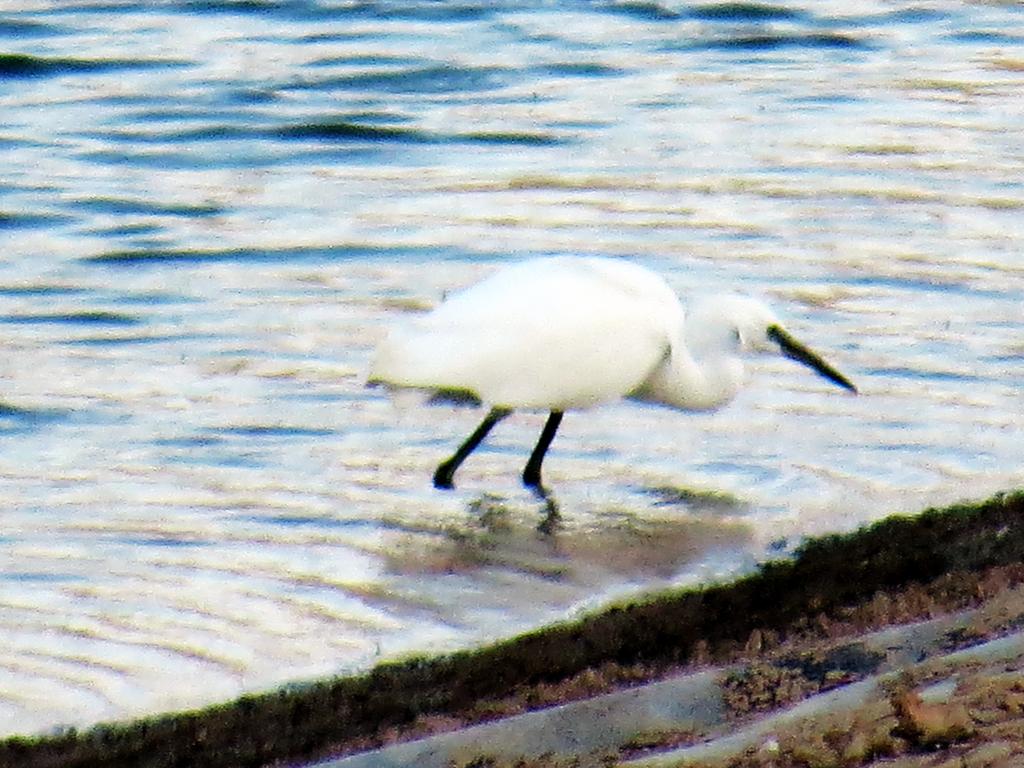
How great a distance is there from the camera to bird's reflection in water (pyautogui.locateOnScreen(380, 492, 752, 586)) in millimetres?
5195

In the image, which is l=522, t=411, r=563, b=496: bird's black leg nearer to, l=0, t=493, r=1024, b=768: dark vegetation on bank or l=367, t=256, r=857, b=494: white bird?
l=367, t=256, r=857, b=494: white bird

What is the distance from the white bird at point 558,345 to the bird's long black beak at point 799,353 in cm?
7

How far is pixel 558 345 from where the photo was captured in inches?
217

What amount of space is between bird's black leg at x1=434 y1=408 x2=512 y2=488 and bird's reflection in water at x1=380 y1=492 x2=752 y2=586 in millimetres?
101

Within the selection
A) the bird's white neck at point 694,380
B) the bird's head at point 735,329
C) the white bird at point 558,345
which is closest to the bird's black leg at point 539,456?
the white bird at point 558,345

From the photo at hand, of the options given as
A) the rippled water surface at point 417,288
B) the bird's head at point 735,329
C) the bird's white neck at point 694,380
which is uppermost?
the bird's head at point 735,329

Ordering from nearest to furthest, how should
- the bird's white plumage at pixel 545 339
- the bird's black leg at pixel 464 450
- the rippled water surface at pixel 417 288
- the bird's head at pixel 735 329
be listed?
the rippled water surface at pixel 417 288 < the bird's white plumage at pixel 545 339 < the bird's black leg at pixel 464 450 < the bird's head at pixel 735 329

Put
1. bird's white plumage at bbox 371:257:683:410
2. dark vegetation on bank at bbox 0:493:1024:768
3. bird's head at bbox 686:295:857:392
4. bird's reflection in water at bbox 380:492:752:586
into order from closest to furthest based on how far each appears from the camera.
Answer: dark vegetation on bank at bbox 0:493:1024:768 < bird's reflection in water at bbox 380:492:752:586 < bird's white plumage at bbox 371:257:683:410 < bird's head at bbox 686:295:857:392

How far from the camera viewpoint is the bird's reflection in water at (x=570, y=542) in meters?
5.20

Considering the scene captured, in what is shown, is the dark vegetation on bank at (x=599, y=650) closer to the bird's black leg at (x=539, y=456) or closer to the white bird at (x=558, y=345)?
the white bird at (x=558, y=345)

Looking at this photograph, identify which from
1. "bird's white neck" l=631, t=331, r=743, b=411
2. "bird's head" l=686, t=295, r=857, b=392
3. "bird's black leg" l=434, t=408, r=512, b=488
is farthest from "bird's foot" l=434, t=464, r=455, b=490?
"bird's head" l=686, t=295, r=857, b=392

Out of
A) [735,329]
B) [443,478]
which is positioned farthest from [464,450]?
[735,329]

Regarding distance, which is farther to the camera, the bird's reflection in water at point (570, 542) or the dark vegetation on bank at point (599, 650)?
the bird's reflection in water at point (570, 542)

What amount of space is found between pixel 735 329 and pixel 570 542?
81 cm
